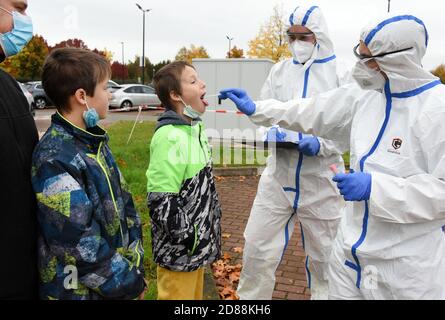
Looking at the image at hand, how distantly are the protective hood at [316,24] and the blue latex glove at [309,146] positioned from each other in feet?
2.23

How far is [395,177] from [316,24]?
1.64 m

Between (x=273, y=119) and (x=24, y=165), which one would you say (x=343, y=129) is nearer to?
(x=273, y=119)

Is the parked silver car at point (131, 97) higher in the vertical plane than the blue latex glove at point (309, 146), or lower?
higher

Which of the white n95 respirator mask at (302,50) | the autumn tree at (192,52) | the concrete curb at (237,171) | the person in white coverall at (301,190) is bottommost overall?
the concrete curb at (237,171)

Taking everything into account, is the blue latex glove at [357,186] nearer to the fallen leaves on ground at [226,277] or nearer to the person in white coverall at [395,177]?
the person in white coverall at [395,177]

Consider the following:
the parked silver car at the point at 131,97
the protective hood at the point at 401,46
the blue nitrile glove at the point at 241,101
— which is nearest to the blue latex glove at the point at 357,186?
the protective hood at the point at 401,46

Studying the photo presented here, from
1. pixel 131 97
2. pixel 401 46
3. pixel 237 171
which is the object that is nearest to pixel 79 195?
pixel 401 46

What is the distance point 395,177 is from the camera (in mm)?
1985

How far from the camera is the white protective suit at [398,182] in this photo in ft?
6.34

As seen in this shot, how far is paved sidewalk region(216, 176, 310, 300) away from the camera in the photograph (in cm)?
377

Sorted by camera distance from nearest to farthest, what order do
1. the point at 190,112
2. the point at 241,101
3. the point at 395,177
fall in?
the point at 395,177 → the point at 190,112 → the point at 241,101

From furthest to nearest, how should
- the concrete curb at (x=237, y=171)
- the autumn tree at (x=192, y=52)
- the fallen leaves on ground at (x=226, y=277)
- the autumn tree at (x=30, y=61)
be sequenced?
the autumn tree at (x=192, y=52), the autumn tree at (x=30, y=61), the concrete curb at (x=237, y=171), the fallen leaves on ground at (x=226, y=277)

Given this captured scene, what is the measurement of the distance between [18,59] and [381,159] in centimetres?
3045

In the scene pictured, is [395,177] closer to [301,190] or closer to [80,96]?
[301,190]
